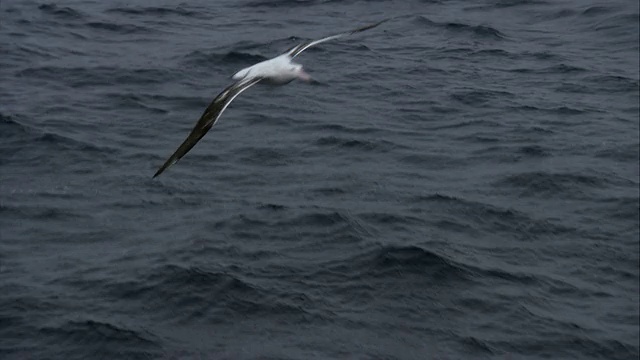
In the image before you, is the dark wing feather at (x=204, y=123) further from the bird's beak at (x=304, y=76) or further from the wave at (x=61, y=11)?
the wave at (x=61, y=11)

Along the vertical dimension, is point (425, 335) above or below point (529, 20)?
below

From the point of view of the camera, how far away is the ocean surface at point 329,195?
19.8m

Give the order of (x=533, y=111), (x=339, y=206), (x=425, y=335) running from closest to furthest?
(x=425, y=335) → (x=339, y=206) → (x=533, y=111)

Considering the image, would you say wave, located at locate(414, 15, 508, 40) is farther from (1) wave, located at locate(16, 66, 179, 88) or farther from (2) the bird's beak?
(2) the bird's beak

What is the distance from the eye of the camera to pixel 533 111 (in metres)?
27.3

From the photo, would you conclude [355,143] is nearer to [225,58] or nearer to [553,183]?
[553,183]

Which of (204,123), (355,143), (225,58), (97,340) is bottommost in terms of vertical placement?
(97,340)

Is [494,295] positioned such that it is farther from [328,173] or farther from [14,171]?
[14,171]

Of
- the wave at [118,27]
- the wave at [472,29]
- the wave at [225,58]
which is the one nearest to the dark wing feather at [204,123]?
the wave at [225,58]

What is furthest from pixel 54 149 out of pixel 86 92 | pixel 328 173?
pixel 328 173

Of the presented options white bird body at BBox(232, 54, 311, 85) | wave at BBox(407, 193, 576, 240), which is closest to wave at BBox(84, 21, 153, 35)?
wave at BBox(407, 193, 576, 240)

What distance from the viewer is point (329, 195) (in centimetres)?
2358

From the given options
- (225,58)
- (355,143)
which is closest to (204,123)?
(355,143)

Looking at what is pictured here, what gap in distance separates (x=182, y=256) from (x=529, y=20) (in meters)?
15.9
